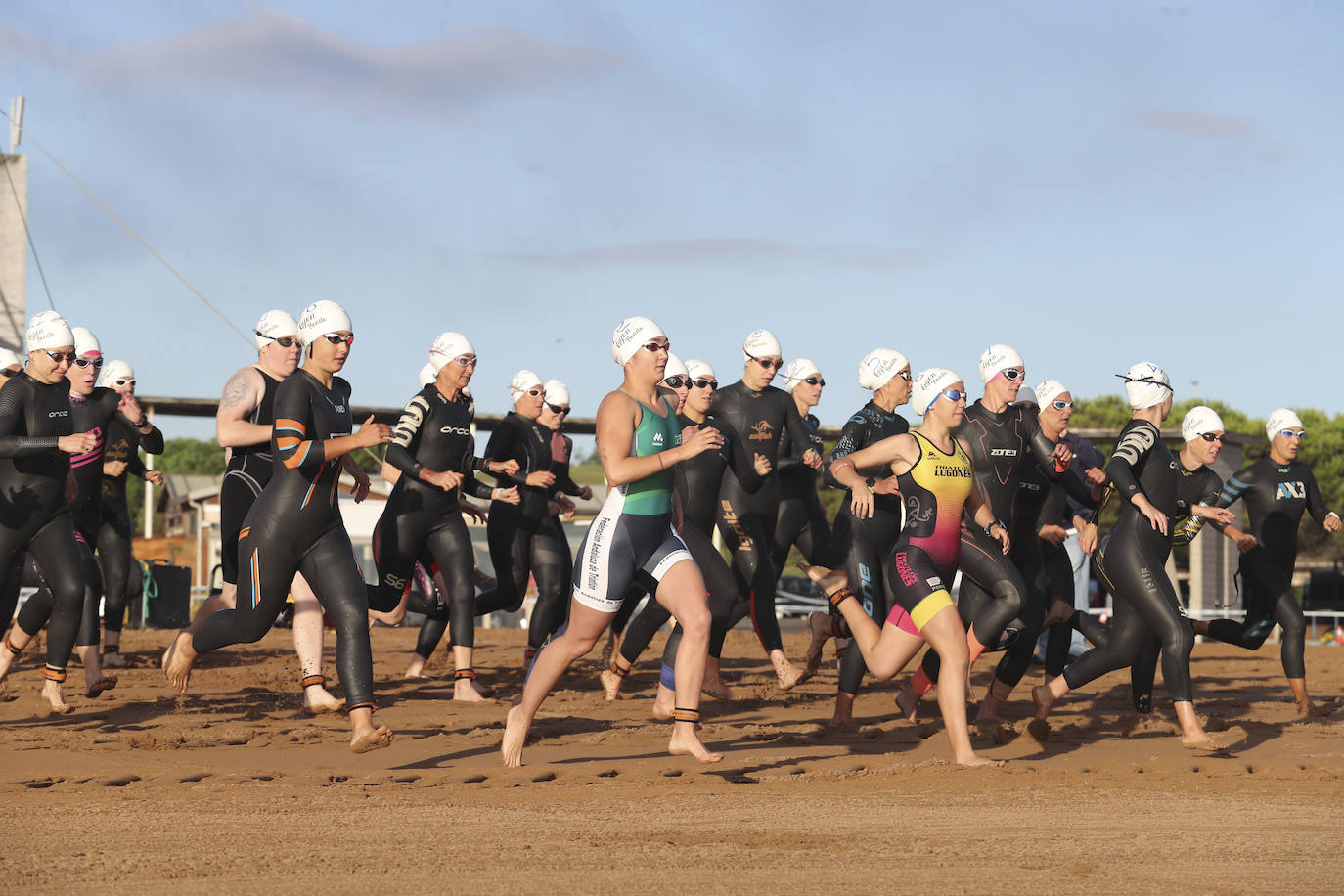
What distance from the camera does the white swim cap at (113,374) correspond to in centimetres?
1273

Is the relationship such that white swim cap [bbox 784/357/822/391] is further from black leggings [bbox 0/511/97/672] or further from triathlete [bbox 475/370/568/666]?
black leggings [bbox 0/511/97/672]

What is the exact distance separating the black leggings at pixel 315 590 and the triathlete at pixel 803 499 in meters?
4.81

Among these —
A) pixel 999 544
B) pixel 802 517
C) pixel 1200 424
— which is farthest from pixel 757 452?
pixel 1200 424

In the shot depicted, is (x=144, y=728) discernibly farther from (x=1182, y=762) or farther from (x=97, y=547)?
(x=1182, y=762)

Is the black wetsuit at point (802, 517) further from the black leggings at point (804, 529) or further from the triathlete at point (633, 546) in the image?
the triathlete at point (633, 546)

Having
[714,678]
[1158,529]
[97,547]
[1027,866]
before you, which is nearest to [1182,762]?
[1158,529]

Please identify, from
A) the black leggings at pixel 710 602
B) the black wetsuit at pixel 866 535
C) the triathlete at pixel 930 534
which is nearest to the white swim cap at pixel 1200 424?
the black wetsuit at pixel 866 535

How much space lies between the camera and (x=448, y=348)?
10.3 metres

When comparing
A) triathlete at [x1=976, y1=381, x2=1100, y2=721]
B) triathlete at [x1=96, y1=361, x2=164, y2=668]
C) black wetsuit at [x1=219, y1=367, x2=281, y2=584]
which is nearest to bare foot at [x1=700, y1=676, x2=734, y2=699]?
triathlete at [x1=976, y1=381, x2=1100, y2=721]

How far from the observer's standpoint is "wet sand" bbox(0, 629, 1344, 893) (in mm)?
4953

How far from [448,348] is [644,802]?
15.0 feet

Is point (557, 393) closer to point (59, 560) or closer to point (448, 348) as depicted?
point (448, 348)

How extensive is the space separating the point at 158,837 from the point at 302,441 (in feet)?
8.15

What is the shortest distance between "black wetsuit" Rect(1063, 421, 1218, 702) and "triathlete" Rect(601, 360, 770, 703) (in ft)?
6.86
